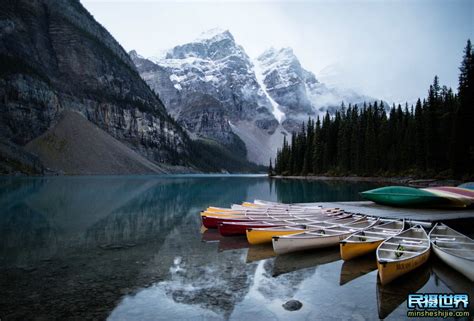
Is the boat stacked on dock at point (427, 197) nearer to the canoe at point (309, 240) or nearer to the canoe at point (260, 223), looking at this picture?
the canoe at point (260, 223)

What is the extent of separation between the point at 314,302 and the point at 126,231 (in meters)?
13.9

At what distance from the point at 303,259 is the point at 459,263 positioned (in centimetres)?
537

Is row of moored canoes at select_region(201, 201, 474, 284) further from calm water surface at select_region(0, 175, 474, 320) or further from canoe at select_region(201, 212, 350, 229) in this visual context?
calm water surface at select_region(0, 175, 474, 320)

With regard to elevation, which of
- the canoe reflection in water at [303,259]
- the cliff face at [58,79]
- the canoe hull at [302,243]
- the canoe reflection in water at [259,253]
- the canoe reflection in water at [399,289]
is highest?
the cliff face at [58,79]

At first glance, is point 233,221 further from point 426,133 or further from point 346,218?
point 426,133

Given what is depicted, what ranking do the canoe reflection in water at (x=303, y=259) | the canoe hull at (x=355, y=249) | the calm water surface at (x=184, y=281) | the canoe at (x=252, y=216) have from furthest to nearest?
the canoe at (x=252, y=216) < the canoe hull at (x=355, y=249) < the canoe reflection in water at (x=303, y=259) < the calm water surface at (x=184, y=281)

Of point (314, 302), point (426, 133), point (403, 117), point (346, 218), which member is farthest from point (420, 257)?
point (403, 117)

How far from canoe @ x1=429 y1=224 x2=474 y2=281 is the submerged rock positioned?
5708 millimetres

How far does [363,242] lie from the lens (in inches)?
510

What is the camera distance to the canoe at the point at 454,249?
1055cm

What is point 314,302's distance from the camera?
928cm

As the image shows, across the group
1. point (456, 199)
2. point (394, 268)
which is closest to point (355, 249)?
point (394, 268)

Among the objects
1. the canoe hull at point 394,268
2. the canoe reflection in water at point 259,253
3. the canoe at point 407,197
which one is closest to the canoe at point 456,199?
the canoe at point 407,197

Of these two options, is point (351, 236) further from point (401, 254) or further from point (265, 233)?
point (265, 233)
